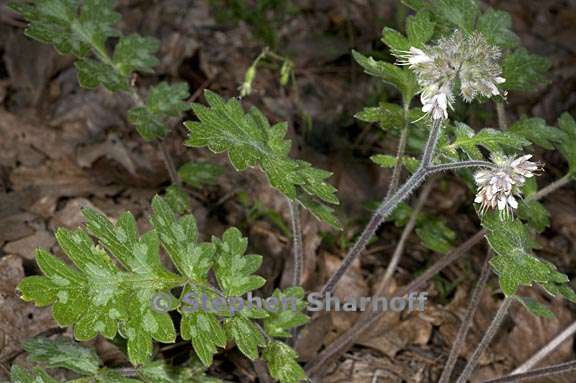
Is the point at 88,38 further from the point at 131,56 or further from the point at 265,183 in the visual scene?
the point at 265,183

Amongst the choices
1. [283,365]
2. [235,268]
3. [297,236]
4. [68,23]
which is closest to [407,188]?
[297,236]

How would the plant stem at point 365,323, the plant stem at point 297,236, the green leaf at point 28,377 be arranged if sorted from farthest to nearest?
the plant stem at point 365,323
the plant stem at point 297,236
the green leaf at point 28,377

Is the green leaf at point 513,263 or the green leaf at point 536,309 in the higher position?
the green leaf at point 513,263

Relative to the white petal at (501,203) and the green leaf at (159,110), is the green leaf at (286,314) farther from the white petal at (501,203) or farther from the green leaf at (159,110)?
the green leaf at (159,110)

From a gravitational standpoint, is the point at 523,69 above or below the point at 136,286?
above

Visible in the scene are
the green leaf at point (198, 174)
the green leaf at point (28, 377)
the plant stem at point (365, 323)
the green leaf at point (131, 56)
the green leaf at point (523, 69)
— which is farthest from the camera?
the green leaf at point (198, 174)

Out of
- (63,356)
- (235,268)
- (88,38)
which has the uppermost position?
(88,38)

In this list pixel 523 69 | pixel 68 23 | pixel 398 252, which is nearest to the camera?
pixel 523 69

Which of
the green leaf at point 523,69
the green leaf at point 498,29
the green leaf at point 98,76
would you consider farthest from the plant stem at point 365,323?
the green leaf at point 98,76
